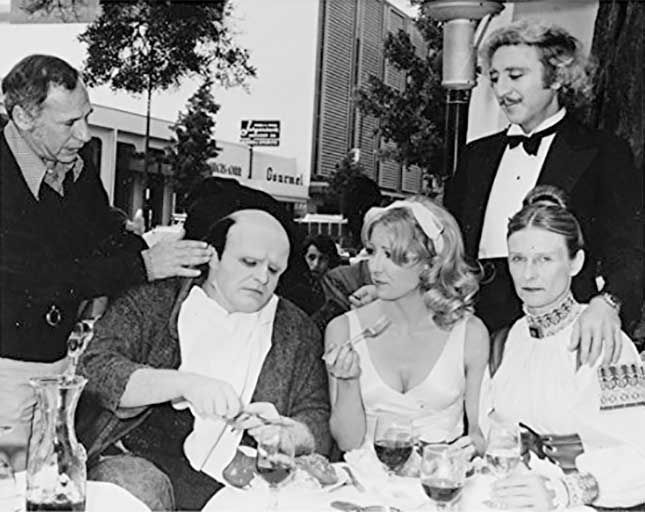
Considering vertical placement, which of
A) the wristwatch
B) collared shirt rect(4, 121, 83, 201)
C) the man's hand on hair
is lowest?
the wristwatch

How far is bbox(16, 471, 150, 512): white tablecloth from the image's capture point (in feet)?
7.14

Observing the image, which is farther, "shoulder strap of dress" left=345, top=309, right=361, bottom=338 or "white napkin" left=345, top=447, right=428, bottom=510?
"shoulder strap of dress" left=345, top=309, right=361, bottom=338

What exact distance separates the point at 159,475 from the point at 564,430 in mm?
1088

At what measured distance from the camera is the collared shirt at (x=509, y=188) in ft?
7.93

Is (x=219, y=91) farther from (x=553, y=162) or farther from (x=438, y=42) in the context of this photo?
(x=553, y=162)

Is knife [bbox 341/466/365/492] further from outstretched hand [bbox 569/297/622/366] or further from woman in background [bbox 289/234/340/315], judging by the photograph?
outstretched hand [bbox 569/297/622/366]

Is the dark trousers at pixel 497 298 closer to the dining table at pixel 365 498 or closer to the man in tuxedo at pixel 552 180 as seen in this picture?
the man in tuxedo at pixel 552 180

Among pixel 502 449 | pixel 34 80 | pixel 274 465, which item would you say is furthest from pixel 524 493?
pixel 34 80

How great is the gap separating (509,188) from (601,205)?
24cm

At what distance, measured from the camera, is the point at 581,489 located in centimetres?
220

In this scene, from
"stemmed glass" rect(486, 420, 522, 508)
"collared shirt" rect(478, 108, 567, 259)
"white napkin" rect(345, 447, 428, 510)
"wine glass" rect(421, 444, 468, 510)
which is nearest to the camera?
"wine glass" rect(421, 444, 468, 510)

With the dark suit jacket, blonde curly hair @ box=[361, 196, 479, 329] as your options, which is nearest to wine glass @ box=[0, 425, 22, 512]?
the dark suit jacket

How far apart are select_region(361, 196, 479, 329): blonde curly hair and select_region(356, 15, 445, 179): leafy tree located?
0.45 feet

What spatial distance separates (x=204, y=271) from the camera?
2471 mm
